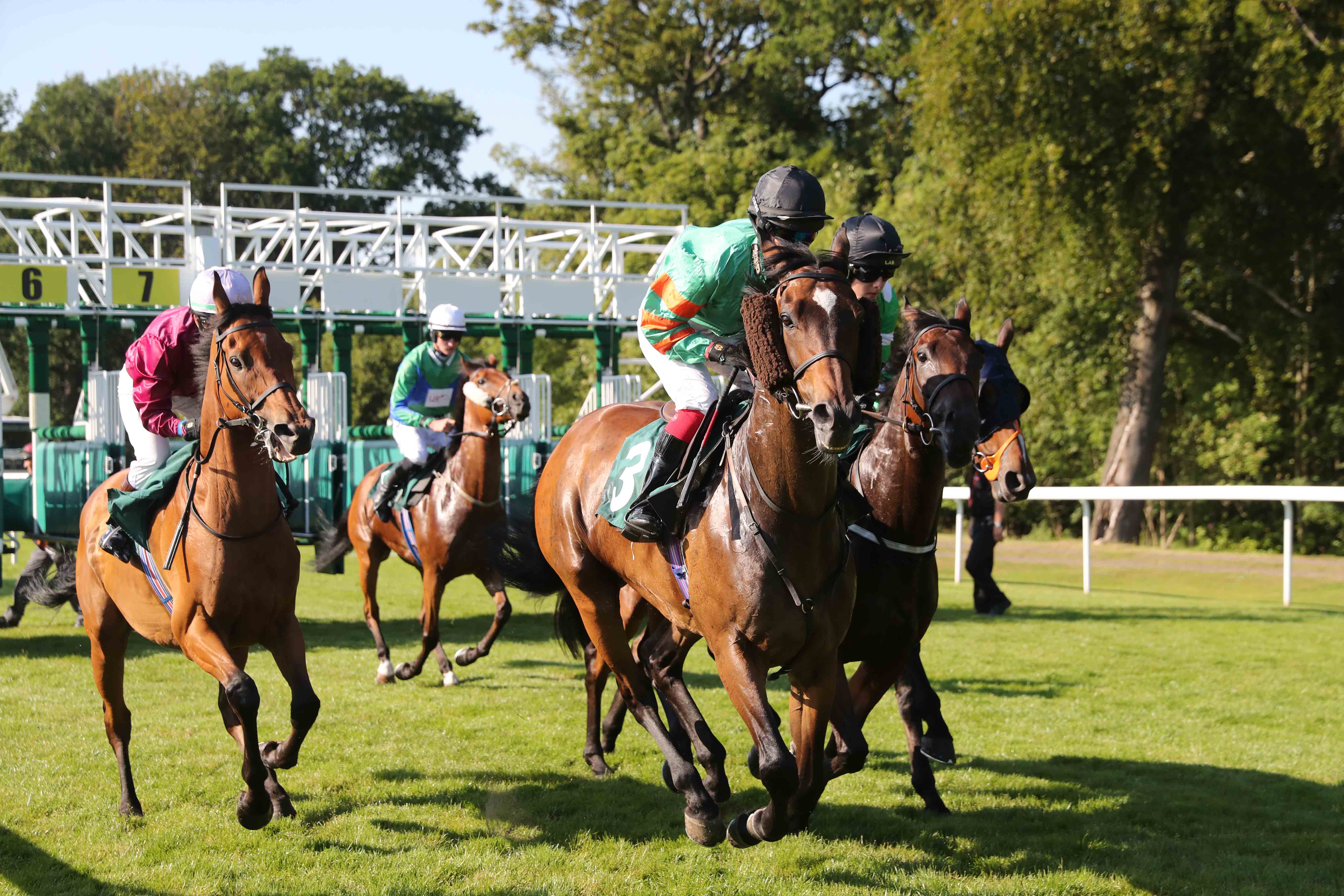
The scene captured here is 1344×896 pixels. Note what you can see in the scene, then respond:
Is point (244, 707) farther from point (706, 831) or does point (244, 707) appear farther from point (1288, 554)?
point (1288, 554)

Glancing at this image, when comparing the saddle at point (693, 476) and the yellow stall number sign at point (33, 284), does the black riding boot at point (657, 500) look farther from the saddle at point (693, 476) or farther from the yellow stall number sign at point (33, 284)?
the yellow stall number sign at point (33, 284)

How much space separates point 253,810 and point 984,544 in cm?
793

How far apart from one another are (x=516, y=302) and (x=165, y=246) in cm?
2385

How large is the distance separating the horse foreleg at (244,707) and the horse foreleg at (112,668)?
2.62 ft

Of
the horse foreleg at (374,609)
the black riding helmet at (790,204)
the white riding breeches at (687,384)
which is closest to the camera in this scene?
the black riding helmet at (790,204)

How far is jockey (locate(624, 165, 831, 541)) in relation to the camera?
3.78 metres

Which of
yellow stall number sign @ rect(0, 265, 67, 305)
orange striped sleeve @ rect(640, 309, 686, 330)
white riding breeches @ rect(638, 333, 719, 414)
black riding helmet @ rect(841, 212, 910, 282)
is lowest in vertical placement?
white riding breeches @ rect(638, 333, 719, 414)

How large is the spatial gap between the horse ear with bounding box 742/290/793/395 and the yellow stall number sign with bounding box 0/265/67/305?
35.9 feet

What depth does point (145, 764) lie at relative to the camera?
514 centimetres

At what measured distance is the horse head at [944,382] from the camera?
165 inches

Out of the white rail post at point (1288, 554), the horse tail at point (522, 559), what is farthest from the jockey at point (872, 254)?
the white rail post at point (1288, 554)

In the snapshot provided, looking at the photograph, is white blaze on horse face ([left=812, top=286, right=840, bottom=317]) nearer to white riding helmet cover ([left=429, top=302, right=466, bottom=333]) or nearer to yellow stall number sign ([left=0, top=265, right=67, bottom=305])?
white riding helmet cover ([left=429, top=302, right=466, bottom=333])

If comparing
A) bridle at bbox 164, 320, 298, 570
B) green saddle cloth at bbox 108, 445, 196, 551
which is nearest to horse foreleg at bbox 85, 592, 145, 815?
green saddle cloth at bbox 108, 445, 196, 551

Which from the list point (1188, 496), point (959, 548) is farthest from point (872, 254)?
point (959, 548)
